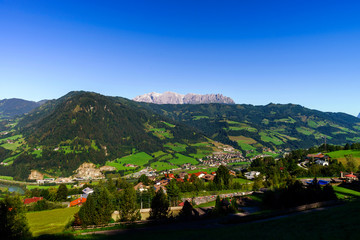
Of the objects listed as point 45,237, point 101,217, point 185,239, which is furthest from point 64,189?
point 185,239

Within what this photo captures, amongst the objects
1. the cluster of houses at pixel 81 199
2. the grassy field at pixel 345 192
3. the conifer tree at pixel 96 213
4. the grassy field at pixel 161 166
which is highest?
the conifer tree at pixel 96 213

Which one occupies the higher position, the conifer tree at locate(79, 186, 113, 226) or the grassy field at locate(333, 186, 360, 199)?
the conifer tree at locate(79, 186, 113, 226)

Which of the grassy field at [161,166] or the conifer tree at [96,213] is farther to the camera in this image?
the grassy field at [161,166]

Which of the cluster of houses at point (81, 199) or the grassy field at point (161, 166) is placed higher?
the grassy field at point (161, 166)

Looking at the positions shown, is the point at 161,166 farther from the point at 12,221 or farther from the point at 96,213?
the point at 12,221

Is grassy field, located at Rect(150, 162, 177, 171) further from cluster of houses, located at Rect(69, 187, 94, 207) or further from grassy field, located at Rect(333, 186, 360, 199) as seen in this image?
grassy field, located at Rect(333, 186, 360, 199)

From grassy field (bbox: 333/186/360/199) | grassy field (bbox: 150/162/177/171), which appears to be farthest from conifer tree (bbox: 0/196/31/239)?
grassy field (bbox: 150/162/177/171)

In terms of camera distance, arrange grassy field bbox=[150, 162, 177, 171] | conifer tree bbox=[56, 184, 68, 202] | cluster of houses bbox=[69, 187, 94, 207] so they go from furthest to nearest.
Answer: grassy field bbox=[150, 162, 177, 171] → conifer tree bbox=[56, 184, 68, 202] → cluster of houses bbox=[69, 187, 94, 207]

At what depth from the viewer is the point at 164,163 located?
195750mm

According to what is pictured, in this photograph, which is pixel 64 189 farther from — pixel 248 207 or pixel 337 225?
pixel 337 225

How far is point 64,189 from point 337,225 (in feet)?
328

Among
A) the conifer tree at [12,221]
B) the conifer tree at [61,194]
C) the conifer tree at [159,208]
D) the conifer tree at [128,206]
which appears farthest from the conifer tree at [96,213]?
the conifer tree at [61,194]

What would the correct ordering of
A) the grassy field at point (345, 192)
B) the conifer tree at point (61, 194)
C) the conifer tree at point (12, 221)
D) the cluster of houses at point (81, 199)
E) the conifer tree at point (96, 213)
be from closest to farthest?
the conifer tree at point (12, 221) < the conifer tree at point (96, 213) < the grassy field at point (345, 192) < the cluster of houses at point (81, 199) < the conifer tree at point (61, 194)

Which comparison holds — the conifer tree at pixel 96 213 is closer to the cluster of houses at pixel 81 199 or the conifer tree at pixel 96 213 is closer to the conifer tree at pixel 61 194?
the cluster of houses at pixel 81 199
